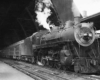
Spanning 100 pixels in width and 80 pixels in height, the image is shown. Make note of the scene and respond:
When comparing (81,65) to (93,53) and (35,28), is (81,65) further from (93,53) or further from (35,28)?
(35,28)

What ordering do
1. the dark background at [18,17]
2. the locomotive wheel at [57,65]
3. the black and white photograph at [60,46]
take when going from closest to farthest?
the black and white photograph at [60,46], the locomotive wheel at [57,65], the dark background at [18,17]

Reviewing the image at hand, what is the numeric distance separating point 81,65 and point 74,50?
93 centimetres

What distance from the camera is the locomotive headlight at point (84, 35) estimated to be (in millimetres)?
8828

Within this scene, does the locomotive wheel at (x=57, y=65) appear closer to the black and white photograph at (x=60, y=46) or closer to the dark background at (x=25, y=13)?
the black and white photograph at (x=60, y=46)

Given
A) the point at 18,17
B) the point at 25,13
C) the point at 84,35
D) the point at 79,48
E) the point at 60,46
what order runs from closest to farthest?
the point at 84,35, the point at 79,48, the point at 60,46, the point at 25,13, the point at 18,17

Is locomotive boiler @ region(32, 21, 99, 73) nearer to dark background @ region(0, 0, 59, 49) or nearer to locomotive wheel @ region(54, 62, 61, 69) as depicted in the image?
locomotive wheel @ region(54, 62, 61, 69)

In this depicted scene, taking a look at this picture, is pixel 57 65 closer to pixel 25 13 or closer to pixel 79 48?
pixel 79 48

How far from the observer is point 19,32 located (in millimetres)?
35031

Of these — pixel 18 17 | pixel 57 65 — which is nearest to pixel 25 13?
pixel 18 17

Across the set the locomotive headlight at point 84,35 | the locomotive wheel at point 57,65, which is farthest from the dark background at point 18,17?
the locomotive headlight at point 84,35

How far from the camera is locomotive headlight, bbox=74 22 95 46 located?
29.0 ft

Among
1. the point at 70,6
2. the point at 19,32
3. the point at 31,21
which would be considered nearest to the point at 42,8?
the point at 70,6

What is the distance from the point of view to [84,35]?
8836 mm

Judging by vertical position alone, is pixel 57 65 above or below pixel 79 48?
below
